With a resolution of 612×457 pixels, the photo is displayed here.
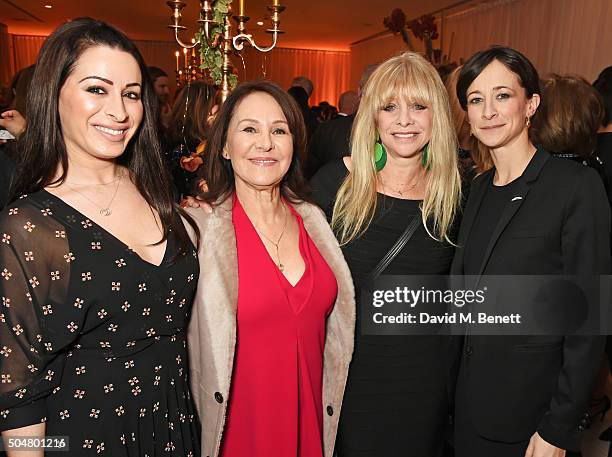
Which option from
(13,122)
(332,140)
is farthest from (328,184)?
(332,140)

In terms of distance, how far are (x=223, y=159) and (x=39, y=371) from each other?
974mm

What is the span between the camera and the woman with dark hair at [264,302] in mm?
1649

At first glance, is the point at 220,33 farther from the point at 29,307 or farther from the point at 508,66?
the point at 29,307

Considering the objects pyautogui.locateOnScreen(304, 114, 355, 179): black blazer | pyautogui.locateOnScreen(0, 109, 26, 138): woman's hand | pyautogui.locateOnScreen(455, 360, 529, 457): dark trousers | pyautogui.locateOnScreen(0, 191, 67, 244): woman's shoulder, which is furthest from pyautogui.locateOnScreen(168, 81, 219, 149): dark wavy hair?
pyautogui.locateOnScreen(455, 360, 529, 457): dark trousers

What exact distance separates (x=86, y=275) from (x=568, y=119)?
2.19 m

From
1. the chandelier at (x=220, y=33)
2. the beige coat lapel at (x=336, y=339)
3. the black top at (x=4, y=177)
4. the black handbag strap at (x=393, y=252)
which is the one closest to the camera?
the beige coat lapel at (x=336, y=339)

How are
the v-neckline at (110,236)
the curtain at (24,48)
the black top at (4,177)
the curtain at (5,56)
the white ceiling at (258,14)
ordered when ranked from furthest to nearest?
1. the curtain at (24,48)
2. the curtain at (5,56)
3. the white ceiling at (258,14)
4. the black top at (4,177)
5. the v-neckline at (110,236)

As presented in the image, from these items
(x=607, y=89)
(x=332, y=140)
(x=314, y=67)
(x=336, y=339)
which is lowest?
(x=336, y=339)

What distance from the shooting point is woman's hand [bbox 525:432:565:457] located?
66.1 inches

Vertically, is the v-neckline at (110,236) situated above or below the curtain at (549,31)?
below

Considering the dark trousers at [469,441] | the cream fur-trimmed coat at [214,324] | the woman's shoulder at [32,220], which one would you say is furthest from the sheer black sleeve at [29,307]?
the dark trousers at [469,441]

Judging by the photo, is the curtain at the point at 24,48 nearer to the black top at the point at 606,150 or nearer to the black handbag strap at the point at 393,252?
the black top at the point at 606,150

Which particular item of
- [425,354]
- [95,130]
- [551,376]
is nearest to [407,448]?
[425,354]

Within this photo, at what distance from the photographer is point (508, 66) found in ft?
5.98
